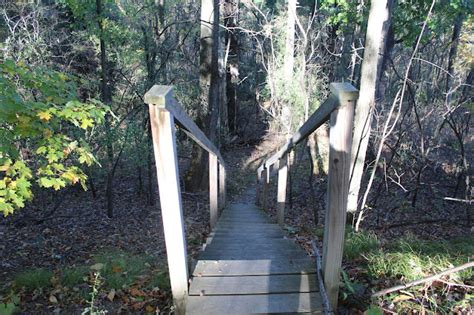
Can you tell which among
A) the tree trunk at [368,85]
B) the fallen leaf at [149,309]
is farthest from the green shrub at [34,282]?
the tree trunk at [368,85]

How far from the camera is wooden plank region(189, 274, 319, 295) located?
2.41 metres

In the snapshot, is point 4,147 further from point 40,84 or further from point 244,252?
point 244,252

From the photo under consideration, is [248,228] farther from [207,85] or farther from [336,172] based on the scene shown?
[207,85]

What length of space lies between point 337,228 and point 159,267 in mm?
2536

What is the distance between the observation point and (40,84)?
371 cm

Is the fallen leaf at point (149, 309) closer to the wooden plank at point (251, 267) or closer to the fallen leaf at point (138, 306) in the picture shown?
the fallen leaf at point (138, 306)

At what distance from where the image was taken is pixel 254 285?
2.48 m

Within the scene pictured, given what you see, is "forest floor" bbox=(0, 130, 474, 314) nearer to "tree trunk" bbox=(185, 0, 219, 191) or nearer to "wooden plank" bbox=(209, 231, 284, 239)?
"wooden plank" bbox=(209, 231, 284, 239)

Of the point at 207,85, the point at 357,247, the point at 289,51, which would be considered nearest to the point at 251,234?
the point at 357,247

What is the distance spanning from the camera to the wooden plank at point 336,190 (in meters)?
2.10

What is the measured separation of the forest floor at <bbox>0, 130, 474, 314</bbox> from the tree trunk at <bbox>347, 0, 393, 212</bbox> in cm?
122

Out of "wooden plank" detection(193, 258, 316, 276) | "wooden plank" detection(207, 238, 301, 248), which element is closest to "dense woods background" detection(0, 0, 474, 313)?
"wooden plank" detection(193, 258, 316, 276)

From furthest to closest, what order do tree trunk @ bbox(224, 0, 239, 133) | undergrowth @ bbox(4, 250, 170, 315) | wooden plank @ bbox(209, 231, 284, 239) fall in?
tree trunk @ bbox(224, 0, 239, 133) < wooden plank @ bbox(209, 231, 284, 239) < undergrowth @ bbox(4, 250, 170, 315)

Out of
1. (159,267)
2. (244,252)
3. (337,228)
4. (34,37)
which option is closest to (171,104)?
(337,228)
